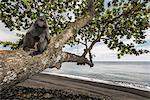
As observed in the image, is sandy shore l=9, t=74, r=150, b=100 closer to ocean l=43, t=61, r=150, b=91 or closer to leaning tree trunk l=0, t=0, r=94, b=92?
ocean l=43, t=61, r=150, b=91

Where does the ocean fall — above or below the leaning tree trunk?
below

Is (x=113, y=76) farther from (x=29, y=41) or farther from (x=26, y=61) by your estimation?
(x=26, y=61)

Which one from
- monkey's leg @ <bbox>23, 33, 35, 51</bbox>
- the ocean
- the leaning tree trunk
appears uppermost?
monkey's leg @ <bbox>23, 33, 35, 51</bbox>

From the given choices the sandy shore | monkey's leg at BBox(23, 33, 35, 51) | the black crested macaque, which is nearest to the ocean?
the sandy shore

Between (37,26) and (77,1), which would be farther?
(77,1)

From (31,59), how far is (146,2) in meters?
6.70

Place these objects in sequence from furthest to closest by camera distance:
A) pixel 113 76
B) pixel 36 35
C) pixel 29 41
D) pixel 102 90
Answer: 1. pixel 113 76
2. pixel 102 90
3. pixel 36 35
4. pixel 29 41

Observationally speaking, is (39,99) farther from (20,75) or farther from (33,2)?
(20,75)

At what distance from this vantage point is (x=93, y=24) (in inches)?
500

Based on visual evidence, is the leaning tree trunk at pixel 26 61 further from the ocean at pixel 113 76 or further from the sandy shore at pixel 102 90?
the ocean at pixel 113 76

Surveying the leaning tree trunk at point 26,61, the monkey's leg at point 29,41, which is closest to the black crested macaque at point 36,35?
the monkey's leg at point 29,41

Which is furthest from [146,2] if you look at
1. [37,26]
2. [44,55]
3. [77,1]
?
[44,55]

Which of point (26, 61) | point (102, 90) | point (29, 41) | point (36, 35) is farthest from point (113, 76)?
point (26, 61)

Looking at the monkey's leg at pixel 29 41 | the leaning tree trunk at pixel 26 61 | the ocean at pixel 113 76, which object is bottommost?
the ocean at pixel 113 76
